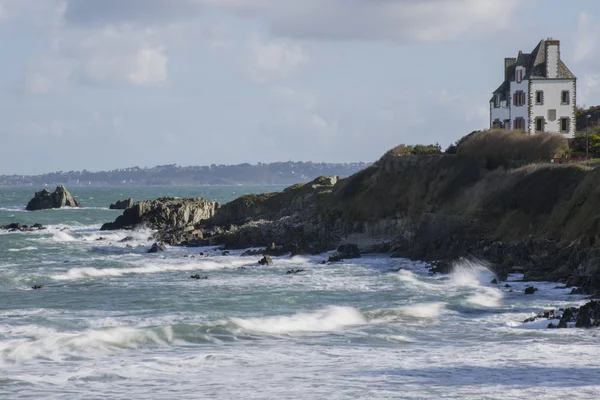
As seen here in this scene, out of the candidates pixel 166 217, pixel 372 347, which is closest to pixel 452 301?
pixel 372 347

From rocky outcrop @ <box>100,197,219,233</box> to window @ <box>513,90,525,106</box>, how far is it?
85.5 ft

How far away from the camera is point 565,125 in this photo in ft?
214

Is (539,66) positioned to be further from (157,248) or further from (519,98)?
(157,248)

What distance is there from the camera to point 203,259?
52719 mm

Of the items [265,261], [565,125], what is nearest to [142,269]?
[265,261]

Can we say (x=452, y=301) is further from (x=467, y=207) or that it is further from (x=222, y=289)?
(x=467, y=207)

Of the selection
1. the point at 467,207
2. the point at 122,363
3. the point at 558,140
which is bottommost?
the point at 122,363

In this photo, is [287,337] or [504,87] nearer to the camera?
[287,337]

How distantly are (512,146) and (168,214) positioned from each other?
1264 inches

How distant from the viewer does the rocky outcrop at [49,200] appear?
134 meters

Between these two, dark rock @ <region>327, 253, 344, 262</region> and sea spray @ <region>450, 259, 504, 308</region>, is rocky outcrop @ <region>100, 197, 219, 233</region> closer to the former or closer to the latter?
dark rock @ <region>327, 253, 344, 262</region>

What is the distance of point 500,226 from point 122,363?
28028 millimetres

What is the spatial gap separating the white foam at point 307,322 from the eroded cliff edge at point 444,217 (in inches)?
362

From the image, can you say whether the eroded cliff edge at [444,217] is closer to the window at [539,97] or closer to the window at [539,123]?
the window at [539,123]
